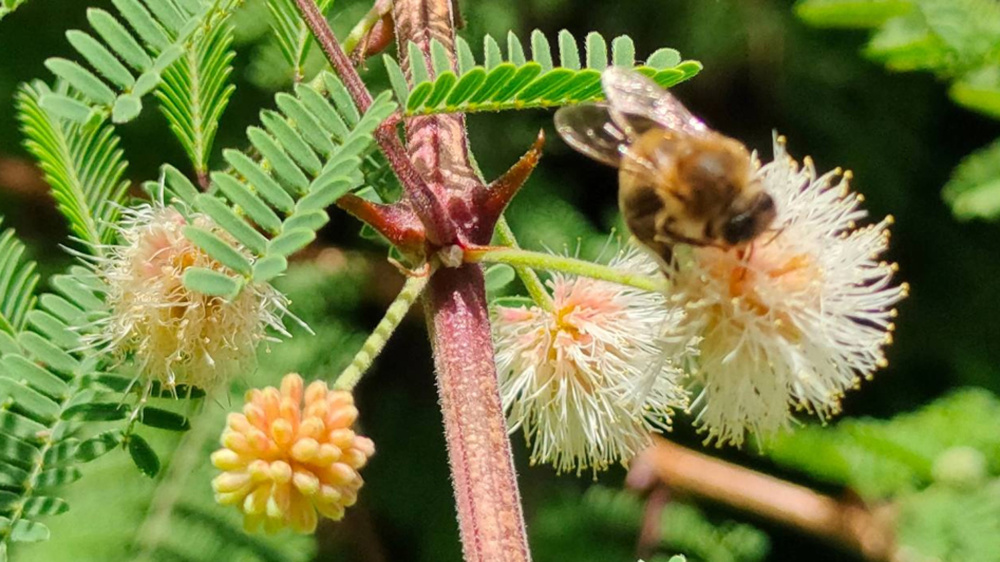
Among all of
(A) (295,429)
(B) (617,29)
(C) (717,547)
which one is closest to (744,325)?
(A) (295,429)

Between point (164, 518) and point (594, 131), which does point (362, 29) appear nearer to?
point (594, 131)

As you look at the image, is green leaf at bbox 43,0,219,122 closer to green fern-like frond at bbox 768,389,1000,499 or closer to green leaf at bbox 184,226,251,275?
green leaf at bbox 184,226,251,275

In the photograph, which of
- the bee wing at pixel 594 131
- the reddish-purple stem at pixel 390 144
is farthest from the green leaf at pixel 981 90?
the reddish-purple stem at pixel 390 144

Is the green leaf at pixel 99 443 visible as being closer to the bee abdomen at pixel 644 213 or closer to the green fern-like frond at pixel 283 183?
the green fern-like frond at pixel 283 183

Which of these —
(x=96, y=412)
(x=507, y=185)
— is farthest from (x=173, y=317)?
(x=507, y=185)

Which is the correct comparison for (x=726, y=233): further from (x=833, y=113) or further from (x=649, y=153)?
(x=833, y=113)

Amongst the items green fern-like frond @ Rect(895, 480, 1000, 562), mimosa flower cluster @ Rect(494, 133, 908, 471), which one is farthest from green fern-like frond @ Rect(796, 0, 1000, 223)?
mimosa flower cluster @ Rect(494, 133, 908, 471)
